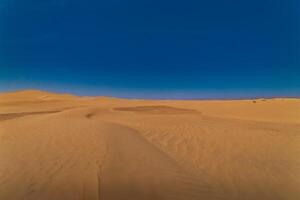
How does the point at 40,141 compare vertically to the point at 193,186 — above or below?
above

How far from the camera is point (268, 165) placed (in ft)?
19.0

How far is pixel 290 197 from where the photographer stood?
4.11 meters

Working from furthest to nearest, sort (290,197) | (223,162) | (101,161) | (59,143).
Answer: (59,143)
(223,162)
(101,161)
(290,197)

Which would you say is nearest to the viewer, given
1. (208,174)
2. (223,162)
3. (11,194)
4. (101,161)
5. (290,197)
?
A: (11,194)

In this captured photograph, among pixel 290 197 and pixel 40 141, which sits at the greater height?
pixel 40 141

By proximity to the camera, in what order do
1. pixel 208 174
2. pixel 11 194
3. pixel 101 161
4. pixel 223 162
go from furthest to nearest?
1. pixel 223 162
2. pixel 101 161
3. pixel 208 174
4. pixel 11 194

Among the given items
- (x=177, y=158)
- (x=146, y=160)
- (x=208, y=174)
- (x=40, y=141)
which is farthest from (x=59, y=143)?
(x=208, y=174)

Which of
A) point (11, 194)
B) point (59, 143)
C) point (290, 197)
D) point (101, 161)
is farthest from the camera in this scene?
point (59, 143)

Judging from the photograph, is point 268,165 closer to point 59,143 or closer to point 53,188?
point 53,188

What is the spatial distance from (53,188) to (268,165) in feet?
16.9

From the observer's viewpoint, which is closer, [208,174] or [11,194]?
[11,194]

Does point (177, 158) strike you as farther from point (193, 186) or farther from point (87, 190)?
point (87, 190)

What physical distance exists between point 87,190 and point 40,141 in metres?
4.95

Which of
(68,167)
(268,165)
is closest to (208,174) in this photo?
(268,165)
